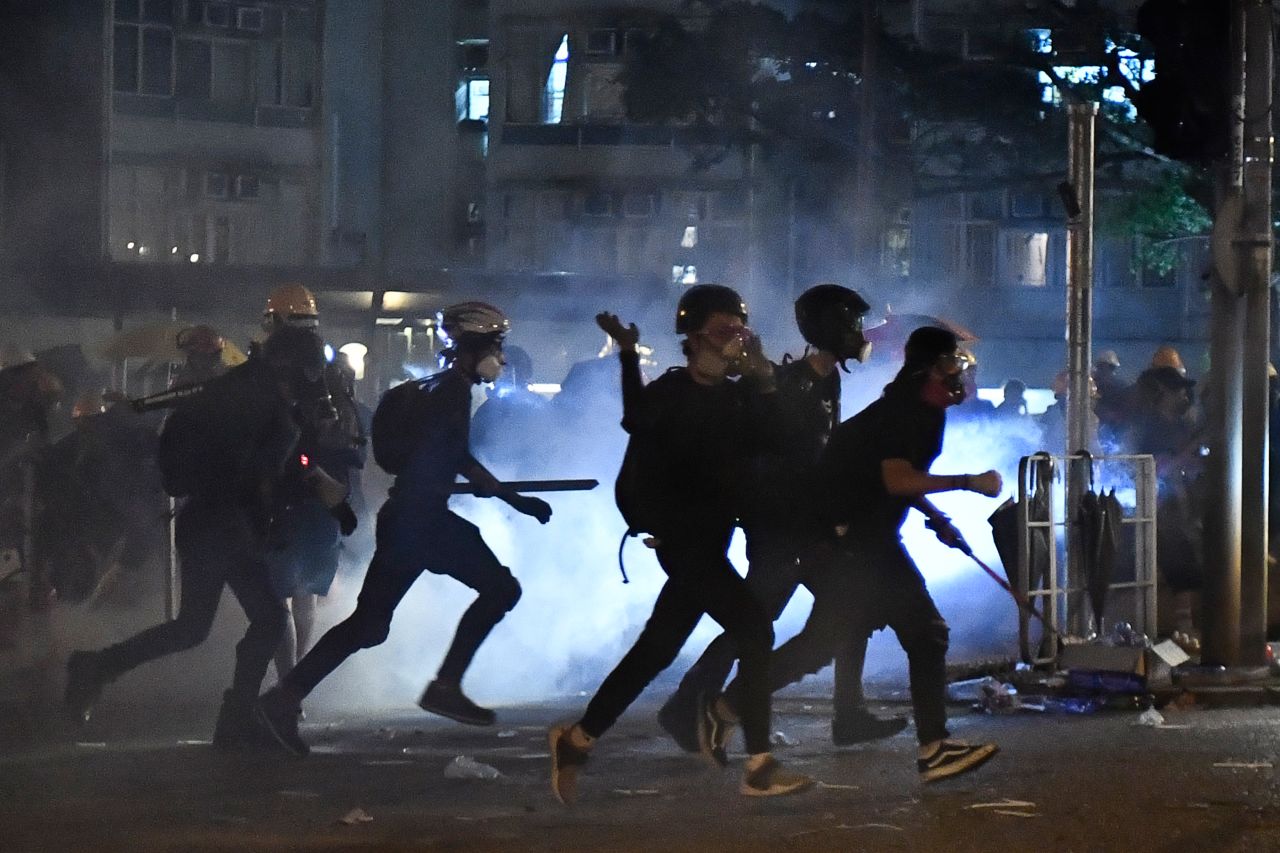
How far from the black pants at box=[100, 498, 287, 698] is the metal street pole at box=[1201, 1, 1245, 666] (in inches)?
171

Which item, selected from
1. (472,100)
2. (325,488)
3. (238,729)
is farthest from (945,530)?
(472,100)

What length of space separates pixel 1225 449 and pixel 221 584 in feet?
15.2

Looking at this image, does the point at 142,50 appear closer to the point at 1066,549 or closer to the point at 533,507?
the point at 1066,549

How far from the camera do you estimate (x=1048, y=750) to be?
820cm

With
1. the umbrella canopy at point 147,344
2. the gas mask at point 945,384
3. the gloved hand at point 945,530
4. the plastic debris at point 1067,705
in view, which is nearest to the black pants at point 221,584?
the gloved hand at point 945,530

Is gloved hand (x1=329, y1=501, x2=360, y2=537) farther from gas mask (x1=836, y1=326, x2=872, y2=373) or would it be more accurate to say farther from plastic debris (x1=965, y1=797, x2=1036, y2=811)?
plastic debris (x1=965, y1=797, x2=1036, y2=811)

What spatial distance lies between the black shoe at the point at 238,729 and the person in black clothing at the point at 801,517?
1616mm

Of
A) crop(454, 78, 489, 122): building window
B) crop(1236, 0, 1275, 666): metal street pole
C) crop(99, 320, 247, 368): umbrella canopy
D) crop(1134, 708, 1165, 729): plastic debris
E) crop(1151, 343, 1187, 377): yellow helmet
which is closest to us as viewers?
crop(1134, 708, 1165, 729): plastic debris

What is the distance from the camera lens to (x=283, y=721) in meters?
8.11

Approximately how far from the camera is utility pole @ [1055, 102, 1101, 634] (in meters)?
10.7

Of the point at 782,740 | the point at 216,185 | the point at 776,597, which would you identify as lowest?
the point at 782,740

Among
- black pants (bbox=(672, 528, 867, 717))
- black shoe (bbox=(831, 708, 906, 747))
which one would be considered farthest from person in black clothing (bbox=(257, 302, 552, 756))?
black shoe (bbox=(831, 708, 906, 747))

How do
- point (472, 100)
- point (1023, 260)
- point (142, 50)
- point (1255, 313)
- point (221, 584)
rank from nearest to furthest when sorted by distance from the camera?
point (221, 584)
point (1255, 313)
point (142, 50)
point (1023, 260)
point (472, 100)

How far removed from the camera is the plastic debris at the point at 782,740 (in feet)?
27.7
